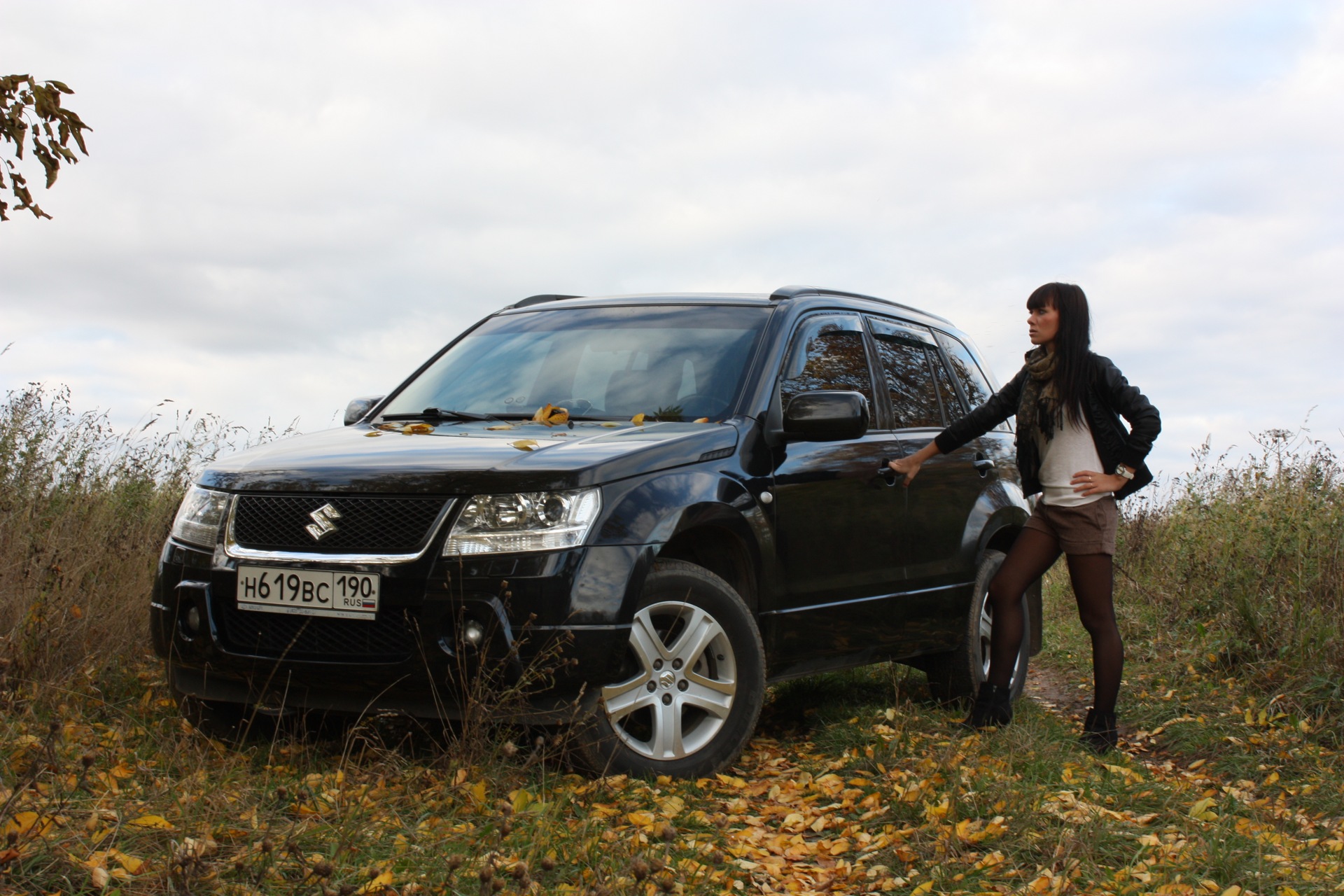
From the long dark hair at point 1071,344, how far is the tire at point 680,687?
191 centimetres

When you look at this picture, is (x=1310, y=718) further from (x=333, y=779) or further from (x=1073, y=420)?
(x=333, y=779)

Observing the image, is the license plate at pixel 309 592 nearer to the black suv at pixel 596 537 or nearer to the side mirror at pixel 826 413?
the black suv at pixel 596 537

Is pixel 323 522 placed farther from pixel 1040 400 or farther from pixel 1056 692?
pixel 1056 692

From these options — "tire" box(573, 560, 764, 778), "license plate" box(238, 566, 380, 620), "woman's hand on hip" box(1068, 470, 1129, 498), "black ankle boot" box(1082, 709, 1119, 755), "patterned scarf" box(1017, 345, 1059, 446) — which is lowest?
"black ankle boot" box(1082, 709, 1119, 755)

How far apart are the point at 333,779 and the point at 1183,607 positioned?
607 centimetres

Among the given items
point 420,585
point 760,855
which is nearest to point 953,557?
point 760,855

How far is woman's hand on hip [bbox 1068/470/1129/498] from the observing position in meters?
5.65

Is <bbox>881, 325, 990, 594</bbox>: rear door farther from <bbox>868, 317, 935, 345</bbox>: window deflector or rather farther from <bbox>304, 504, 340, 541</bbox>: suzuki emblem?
<bbox>304, 504, 340, 541</bbox>: suzuki emblem

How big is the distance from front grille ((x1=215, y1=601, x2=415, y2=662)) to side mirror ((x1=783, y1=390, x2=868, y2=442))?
1.70m

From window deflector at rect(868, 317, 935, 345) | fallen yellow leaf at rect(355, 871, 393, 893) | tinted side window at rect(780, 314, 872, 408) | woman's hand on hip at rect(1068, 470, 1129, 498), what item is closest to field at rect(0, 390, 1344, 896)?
fallen yellow leaf at rect(355, 871, 393, 893)

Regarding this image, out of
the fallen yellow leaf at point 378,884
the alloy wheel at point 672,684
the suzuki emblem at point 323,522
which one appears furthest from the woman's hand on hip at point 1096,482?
the fallen yellow leaf at point 378,884

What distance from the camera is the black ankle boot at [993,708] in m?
5.88

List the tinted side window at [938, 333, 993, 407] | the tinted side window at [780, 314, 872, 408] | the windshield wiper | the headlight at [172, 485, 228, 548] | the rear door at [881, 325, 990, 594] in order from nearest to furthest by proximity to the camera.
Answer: the headlight at [172, 485, 228, 548], the windshield wiper, the tinted side window at [780, 314, 872, 408], the rear door at [881, 325, 990, 594], the tinted side window at [938, 333, 993, 407]

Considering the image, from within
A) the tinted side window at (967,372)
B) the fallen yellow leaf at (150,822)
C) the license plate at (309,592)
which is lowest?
the fallen yellow leaf at (150,822)
